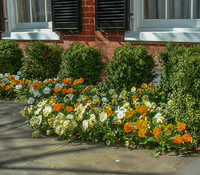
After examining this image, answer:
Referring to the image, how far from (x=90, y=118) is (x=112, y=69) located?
4.83 feet

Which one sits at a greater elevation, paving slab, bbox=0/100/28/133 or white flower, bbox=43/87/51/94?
white flower, bbox=43/87/51/94

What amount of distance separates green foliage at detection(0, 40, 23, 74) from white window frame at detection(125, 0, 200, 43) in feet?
8.33

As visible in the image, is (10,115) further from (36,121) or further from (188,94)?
(188,94)

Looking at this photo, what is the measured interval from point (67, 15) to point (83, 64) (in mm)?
1483

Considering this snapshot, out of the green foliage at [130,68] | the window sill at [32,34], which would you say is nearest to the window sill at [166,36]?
the green foliage at [130,68]

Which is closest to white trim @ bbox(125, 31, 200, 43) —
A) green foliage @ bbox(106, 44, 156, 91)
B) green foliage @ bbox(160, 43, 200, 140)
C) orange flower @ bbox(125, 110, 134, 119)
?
green foliage @ bbox(106, 44, 156, 91)

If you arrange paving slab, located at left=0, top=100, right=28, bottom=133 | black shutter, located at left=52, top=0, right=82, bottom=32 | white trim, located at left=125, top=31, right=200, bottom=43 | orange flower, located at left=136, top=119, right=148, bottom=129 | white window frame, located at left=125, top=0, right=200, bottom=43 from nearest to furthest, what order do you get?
orange flower, located at left=136, top=119, right=148, bottom=129
paving slab, located at left=0, top=100, right=28, bottom=133
white trim, located at left=125, top=31, right=200, bottom=43
white window frame, located at left=125, top=0, right=200, bottom=43
black shutter, located at left=52, top=0, right=82, bottom=32

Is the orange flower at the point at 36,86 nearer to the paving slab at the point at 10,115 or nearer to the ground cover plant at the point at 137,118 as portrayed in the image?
the ground cover plant at the point at 137,118

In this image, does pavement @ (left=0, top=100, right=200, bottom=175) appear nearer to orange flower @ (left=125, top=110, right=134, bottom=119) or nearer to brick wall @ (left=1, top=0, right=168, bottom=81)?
orange flower @ (left=125, top=110, right=134, bottom=119)

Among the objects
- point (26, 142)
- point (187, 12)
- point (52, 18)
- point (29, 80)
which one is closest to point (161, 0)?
point (187, 12)

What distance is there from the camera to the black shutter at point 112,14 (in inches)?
226

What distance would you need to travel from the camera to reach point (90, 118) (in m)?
3.94

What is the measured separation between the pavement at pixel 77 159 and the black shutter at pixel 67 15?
308cm

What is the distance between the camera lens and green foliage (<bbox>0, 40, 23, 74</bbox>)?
673cm
